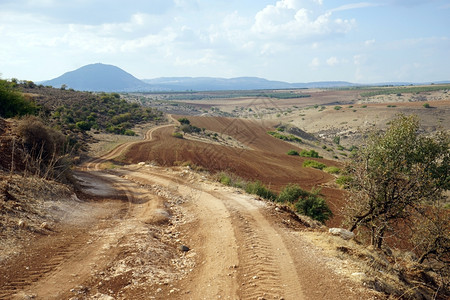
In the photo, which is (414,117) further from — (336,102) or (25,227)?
(336,102)

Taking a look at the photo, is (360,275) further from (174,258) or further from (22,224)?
(22,224)

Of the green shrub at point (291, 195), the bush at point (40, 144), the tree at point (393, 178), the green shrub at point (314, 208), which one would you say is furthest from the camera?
the green shrub at point (291, 195)

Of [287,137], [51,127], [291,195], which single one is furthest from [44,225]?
[287,137]

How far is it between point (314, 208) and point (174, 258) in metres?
13.4

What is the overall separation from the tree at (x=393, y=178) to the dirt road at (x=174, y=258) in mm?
2576

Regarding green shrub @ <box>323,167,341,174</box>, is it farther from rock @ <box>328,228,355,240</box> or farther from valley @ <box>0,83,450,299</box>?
rock @ <box>328,228,355,240</box>

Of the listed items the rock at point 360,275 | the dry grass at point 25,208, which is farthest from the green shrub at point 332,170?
the dry grass at point 25,208

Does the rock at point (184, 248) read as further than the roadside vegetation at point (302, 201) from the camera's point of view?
No

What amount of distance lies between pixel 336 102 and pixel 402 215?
152260 mm

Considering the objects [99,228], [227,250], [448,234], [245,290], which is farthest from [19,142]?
[448,234]

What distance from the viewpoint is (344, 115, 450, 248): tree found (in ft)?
34.7

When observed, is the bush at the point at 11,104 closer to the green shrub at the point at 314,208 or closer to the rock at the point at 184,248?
the green shrub at the point at 314,208

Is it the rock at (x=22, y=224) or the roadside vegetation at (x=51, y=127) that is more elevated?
the roadside vegetation at (x=51, y=127)

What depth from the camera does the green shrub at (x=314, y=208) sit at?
19.5 m
